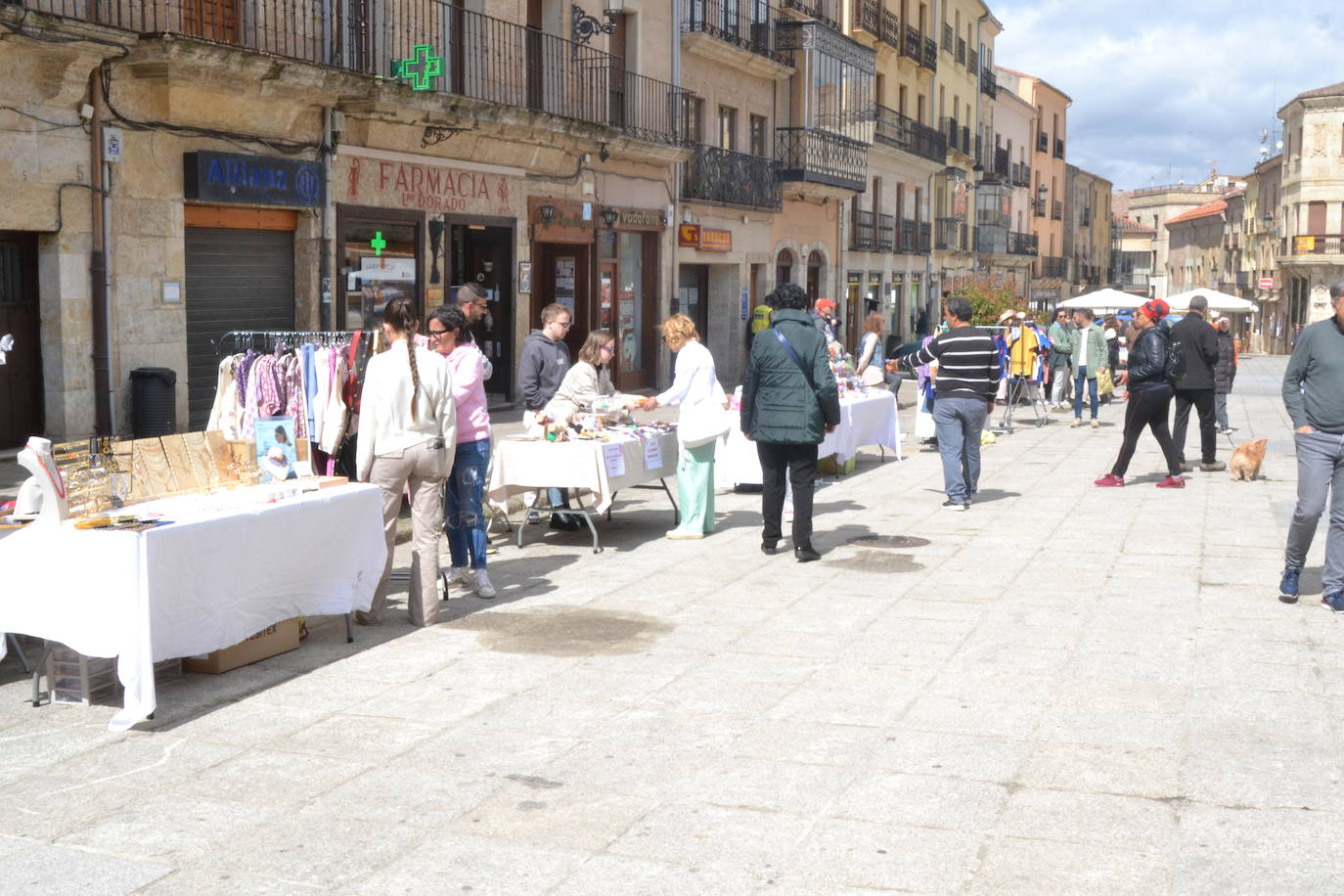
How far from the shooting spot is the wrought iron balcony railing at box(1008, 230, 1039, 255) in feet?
192

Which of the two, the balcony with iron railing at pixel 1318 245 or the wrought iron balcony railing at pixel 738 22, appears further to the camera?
the balcony with iron railing at pixel 1318 245

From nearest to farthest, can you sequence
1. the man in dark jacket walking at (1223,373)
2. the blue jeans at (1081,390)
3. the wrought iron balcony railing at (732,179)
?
the man in dark jacket walking at (1223,373)
the blue jeans at (1081,390)
the wrought iron balcony railing at (732,179)

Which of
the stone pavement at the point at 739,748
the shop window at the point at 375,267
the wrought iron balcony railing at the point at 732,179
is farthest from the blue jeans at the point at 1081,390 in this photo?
the stone pavement at the point at 739,748

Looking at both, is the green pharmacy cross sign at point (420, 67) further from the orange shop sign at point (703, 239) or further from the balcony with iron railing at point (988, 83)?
the balcony with iron railing at point (988, 83)

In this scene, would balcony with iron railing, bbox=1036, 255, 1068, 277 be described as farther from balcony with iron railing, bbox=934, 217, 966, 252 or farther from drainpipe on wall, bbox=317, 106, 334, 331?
drainpipe on wall, bbox=317, 106, 334, 331

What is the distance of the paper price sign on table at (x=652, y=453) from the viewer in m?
10.4

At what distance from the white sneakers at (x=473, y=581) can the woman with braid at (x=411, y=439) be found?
2.15ft

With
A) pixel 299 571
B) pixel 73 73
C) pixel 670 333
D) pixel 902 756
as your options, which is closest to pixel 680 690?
pixel 902 756

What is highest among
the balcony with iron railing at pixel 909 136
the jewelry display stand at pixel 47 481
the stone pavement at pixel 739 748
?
the balcony with iron railing at pixel 909 136

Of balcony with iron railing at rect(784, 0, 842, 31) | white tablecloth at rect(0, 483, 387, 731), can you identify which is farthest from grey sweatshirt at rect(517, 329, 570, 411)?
balcony with iron railing at rect(784, 0, 842, 31)

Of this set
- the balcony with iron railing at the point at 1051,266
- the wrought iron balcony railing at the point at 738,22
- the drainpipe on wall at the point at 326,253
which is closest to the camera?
the drainpipe on wall at the point at 326,253

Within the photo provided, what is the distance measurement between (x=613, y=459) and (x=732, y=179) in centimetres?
1858

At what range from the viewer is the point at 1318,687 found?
640cm

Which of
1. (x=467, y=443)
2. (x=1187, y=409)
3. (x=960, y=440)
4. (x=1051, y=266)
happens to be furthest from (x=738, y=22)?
(x=1051, y=266)
